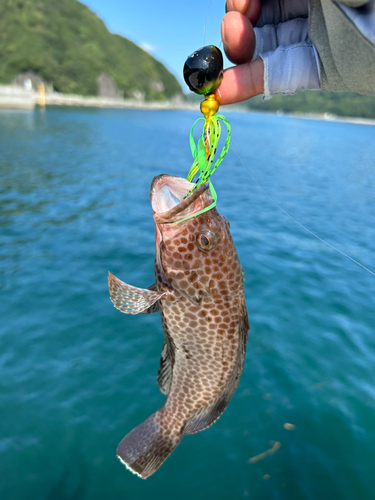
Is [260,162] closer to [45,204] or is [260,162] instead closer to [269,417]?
[45,204]

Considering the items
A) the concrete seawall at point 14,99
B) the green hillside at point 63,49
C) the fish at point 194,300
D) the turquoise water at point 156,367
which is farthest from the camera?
the green hillside at point 63,49

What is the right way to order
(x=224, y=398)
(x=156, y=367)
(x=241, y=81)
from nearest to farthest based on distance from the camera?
(x=241, y=81), (x=224, y=398), (x=156, y=367)

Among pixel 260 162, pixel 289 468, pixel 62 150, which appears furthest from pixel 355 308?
pixel 62 150

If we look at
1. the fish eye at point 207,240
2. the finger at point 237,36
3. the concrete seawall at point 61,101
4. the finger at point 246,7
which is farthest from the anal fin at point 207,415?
the concrete seawall at point 61,101

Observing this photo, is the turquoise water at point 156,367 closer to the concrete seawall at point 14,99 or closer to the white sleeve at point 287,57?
the white sleeve at point 287,57

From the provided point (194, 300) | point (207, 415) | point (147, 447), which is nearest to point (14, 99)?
point (194, 300)

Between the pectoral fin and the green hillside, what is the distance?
397ft

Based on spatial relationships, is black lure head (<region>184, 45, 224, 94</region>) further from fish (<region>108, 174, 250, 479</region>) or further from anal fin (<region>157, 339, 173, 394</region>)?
anal fin (<region>157, 339, 173, 394</region>)

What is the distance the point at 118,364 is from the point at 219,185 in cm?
1664

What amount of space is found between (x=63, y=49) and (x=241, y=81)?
15597 cm

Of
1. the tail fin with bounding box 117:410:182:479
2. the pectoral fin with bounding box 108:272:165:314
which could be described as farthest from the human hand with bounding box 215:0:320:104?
the tail fin with bounding box 117:410:182:479

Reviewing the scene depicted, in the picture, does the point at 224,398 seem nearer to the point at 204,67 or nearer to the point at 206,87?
the point at 206,87

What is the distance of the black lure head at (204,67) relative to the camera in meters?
2.30

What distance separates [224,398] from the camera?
3.28 m
